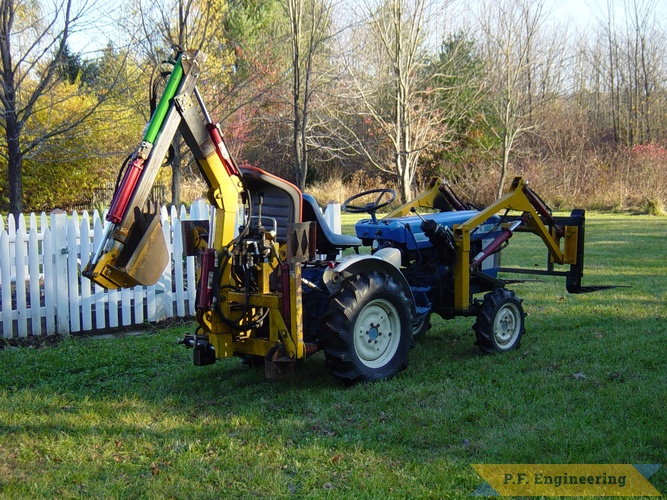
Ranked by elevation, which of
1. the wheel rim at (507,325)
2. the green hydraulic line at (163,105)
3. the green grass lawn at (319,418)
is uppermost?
the green hydraulic line at (163,105)

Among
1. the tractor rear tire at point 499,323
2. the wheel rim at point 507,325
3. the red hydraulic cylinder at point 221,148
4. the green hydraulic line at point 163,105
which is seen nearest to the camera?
the green hydraulic line at point 163,105

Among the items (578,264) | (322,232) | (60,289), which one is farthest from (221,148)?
(578,264)

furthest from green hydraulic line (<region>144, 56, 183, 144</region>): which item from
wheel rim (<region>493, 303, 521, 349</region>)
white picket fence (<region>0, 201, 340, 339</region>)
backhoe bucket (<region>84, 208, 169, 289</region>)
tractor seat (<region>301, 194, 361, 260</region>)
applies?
wheel rim (<region>493, 303, 521, 349</region>)

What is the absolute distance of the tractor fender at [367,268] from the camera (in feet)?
17.0

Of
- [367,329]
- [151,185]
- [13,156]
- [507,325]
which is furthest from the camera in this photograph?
[13,156]

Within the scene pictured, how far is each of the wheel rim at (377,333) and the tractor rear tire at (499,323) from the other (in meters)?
1.06

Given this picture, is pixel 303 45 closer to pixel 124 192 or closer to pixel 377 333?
pixel 377 333

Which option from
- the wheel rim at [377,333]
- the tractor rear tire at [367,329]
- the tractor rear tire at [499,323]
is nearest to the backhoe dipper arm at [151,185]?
the tractor rear tire at [367,329]

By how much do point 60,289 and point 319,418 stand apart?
3982 mm

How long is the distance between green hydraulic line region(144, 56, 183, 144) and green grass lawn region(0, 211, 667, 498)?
197cm

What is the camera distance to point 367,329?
5.34m

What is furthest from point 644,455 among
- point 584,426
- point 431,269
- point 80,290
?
point 80,290

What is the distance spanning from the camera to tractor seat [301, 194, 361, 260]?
5758 mm

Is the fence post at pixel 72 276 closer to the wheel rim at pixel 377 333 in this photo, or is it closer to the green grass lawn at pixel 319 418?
the green grass lawn at pixel 319 418
